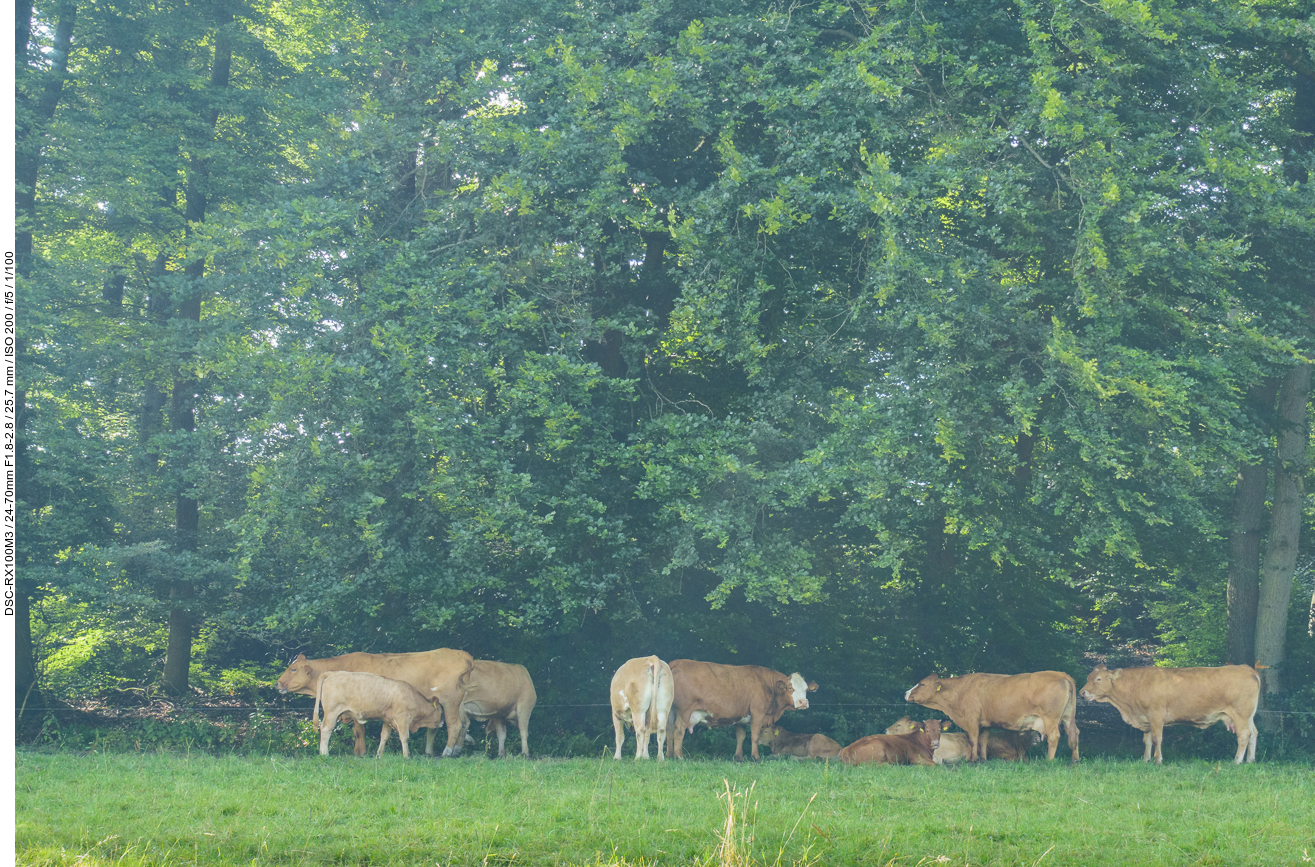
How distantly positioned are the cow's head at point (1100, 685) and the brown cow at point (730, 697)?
4.13m

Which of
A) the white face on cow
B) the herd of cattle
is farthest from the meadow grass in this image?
the white face on cow

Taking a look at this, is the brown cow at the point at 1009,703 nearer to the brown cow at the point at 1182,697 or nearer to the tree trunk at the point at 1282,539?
the brown cow at the point at 1182,697

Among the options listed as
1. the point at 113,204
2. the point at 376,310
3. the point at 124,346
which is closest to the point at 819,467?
the point at 376,310

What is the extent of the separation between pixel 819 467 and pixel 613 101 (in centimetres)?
616

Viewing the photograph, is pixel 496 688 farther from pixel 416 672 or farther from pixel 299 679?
pixel 299 679

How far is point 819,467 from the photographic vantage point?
13609mm

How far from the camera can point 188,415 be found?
18.6 meters

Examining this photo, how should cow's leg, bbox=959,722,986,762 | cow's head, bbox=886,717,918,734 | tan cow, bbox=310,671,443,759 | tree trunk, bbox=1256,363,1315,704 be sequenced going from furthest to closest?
tree trunk, bbox=1256,363,1315,704, cow's head, bbox=886,717,918,734, cow's leg, bbox=959,722,986,762, tan cow, bbox=310,671,443,759

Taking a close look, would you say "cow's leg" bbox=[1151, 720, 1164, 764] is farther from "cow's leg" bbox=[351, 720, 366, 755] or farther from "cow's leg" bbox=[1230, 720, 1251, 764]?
"cow's leg" bbox=[351, 720, 366, 755]

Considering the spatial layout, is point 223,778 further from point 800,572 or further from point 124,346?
point 124,346

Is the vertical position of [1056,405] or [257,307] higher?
[257,307]

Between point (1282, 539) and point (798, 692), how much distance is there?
8.25 m

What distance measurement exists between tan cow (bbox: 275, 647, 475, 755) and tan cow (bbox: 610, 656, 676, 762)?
2.33 metres

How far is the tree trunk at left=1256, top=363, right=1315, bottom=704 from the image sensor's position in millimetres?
15305
